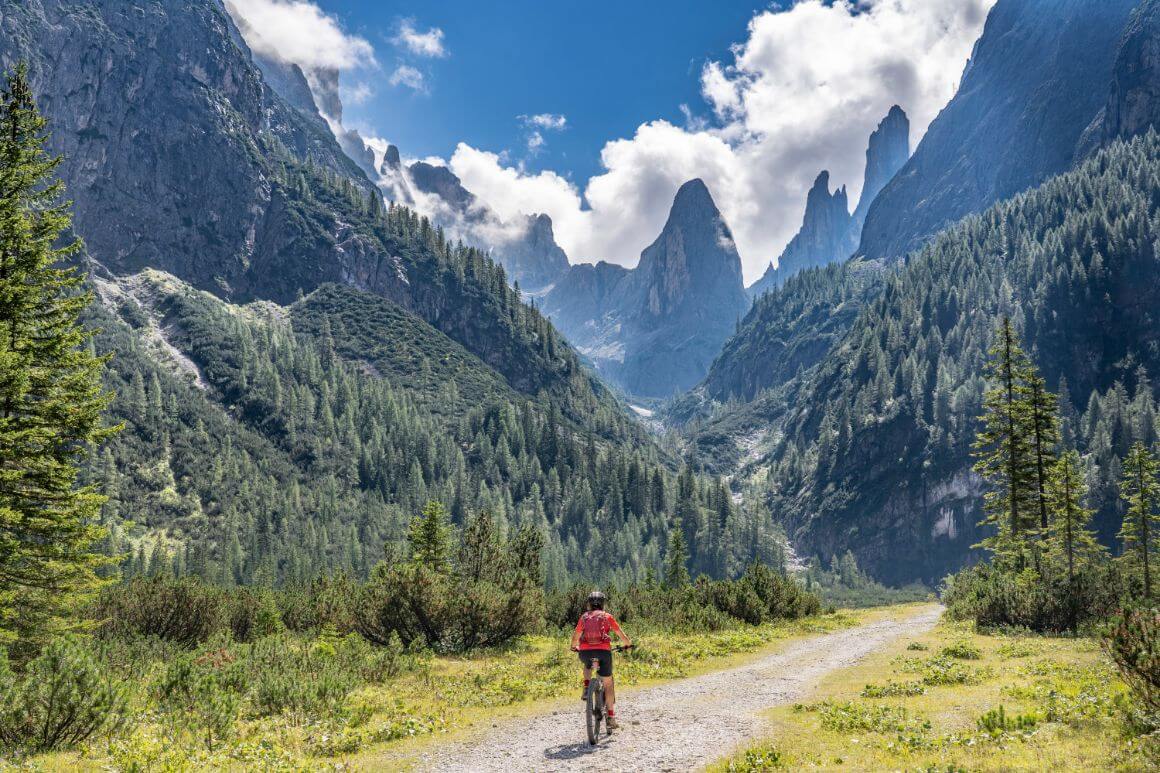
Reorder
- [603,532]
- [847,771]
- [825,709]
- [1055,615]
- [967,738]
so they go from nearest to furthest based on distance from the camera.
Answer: [847,771], [967,738], [825,709], [1055,615], [603,532]

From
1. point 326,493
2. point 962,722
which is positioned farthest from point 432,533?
point 326,493

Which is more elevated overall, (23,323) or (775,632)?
(23,323)

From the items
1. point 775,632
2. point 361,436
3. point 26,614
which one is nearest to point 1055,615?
point 775,632

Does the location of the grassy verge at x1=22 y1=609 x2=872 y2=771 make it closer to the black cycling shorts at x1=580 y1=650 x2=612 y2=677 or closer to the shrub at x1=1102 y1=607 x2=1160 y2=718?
the black cycling shorts at x1=580 y1=650 x2=612 y2=677

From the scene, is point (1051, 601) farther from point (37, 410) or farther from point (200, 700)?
point (37, 410)

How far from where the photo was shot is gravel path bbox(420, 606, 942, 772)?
11.2 m

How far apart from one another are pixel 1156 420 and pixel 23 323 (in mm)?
182409

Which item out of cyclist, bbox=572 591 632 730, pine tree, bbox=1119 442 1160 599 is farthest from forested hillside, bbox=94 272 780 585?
cyclist, bbox=572 591 632 730

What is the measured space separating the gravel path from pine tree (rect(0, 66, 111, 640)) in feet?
37.7

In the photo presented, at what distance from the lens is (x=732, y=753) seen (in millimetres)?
11219

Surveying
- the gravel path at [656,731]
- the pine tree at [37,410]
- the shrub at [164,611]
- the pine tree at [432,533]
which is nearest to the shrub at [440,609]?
the shrub at [164,611]

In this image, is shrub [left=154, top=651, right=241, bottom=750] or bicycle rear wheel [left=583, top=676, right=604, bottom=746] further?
shrub [left=154, top=651, right=241, bottom=750]

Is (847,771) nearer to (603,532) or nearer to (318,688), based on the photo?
(318,688)

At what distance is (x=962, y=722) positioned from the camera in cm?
1241
